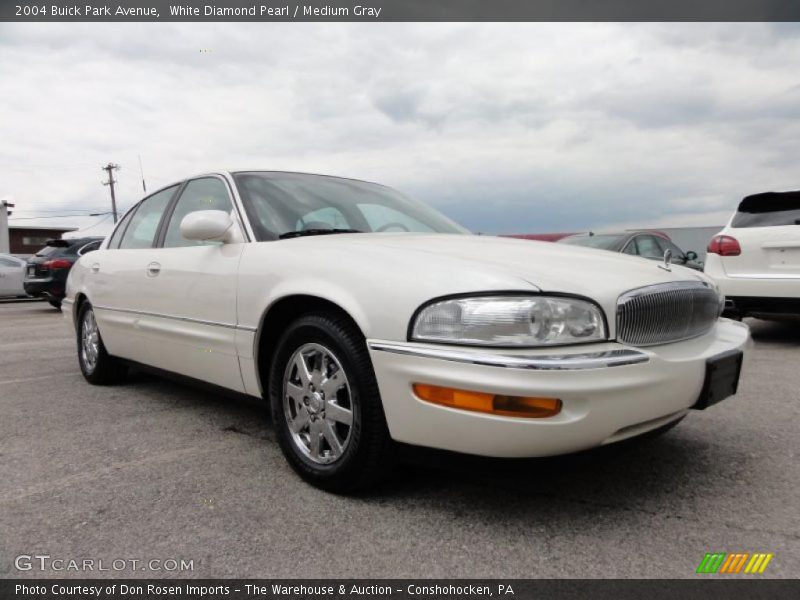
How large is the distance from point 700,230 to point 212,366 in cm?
1115

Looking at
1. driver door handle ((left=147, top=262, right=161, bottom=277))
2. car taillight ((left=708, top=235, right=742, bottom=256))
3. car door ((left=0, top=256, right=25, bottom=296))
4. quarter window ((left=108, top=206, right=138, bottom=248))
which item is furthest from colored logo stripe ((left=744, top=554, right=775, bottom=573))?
car door ((left=0, top=256, right=25, bottom=296))

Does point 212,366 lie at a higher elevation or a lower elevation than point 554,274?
lower

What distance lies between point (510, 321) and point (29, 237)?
54.1 metres

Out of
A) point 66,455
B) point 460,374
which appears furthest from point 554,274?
point 66,455

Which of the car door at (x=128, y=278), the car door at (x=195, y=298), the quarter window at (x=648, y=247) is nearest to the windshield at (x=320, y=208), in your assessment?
the car door at (x=195, y=298)

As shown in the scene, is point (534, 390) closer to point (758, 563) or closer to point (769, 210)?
point (758, 563)

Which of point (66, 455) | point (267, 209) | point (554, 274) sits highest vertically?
point (267, 209)

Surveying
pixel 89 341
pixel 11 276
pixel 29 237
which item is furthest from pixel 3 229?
pixel 89 341

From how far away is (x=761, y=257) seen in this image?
5.81 metres

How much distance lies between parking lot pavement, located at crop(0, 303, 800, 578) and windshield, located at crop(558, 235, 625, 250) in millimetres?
4261

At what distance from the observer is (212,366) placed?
322cm

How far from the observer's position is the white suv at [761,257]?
566cm
